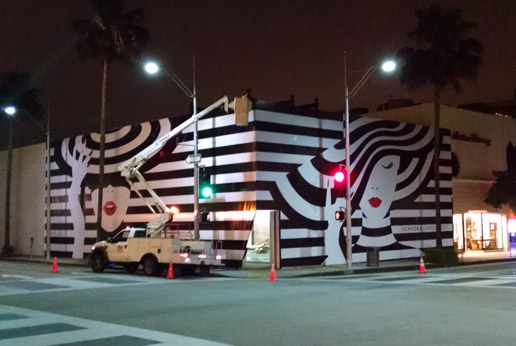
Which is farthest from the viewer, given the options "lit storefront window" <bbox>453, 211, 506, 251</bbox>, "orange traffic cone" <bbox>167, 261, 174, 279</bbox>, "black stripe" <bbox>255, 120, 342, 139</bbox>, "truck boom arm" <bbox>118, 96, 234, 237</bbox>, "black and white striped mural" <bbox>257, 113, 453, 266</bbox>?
"lit storefront window" <bbox>453, 211, 506, 251</bbox>

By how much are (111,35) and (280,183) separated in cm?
1219

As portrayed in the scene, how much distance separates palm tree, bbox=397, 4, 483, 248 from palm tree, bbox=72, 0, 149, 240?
14.0 meters

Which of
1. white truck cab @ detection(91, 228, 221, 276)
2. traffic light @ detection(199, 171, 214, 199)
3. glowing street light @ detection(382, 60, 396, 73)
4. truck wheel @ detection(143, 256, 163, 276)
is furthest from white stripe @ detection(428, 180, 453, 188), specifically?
truck wheel @ detection(143, 256, 163, 276)

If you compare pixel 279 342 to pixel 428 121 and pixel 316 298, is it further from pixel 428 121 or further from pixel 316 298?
pixel 428 121

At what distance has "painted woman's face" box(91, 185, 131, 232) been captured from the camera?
3531 centimetres

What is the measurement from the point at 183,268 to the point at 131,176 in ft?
29.5

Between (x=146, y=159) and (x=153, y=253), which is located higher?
(x=146, y=159)

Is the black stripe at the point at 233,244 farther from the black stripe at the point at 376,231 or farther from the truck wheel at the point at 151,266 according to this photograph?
the black stripe at the point at 376,231

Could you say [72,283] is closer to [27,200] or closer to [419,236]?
[419,236]

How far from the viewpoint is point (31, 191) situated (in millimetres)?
44625

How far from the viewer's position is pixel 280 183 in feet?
95.5

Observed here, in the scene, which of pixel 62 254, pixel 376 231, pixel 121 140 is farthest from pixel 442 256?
pixel 62 254

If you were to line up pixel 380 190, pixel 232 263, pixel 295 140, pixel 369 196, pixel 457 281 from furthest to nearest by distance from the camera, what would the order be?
pixel 380 190 < pixel 369 196 < pixel 295 140 < pixel 232 263 < pixel 457 281

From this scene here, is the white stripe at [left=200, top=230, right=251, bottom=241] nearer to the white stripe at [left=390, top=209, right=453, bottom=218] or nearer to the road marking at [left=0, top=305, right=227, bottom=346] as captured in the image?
the white stripe at [left=390, top=209, right=453, bottom=218]
